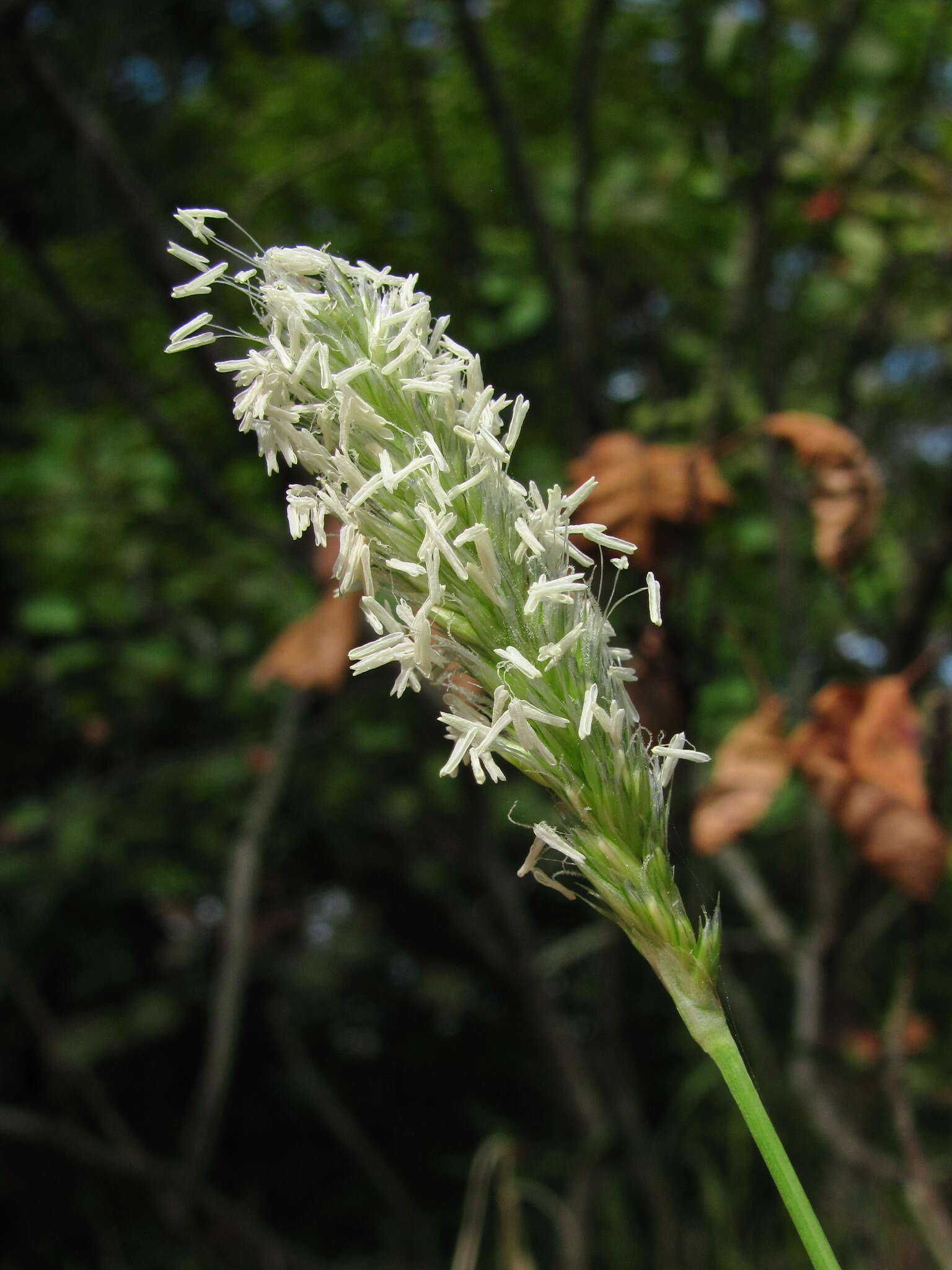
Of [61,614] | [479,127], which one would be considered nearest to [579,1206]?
[61,614]

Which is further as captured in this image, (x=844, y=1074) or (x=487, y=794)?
(x=487, y=794)

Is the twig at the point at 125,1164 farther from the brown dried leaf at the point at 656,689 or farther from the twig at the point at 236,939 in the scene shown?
the brown dried leaf at the point at 656,689

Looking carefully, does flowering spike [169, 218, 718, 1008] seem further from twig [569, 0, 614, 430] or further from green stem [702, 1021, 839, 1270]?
twig [569, 0, 614, 430]

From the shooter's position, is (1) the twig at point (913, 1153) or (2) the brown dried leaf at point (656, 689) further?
(1) the twig at point (913, 1153)

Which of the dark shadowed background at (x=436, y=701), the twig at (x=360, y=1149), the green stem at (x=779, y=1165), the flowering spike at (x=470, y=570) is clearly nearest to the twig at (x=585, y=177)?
the dark shadowed background at (x=436, y=701)

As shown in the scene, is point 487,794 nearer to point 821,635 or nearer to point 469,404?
point 821,635

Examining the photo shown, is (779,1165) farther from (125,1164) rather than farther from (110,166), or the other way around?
(125,1164)

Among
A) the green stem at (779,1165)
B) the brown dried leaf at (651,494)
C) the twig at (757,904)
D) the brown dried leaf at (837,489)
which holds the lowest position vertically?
the twig at (757,904)
